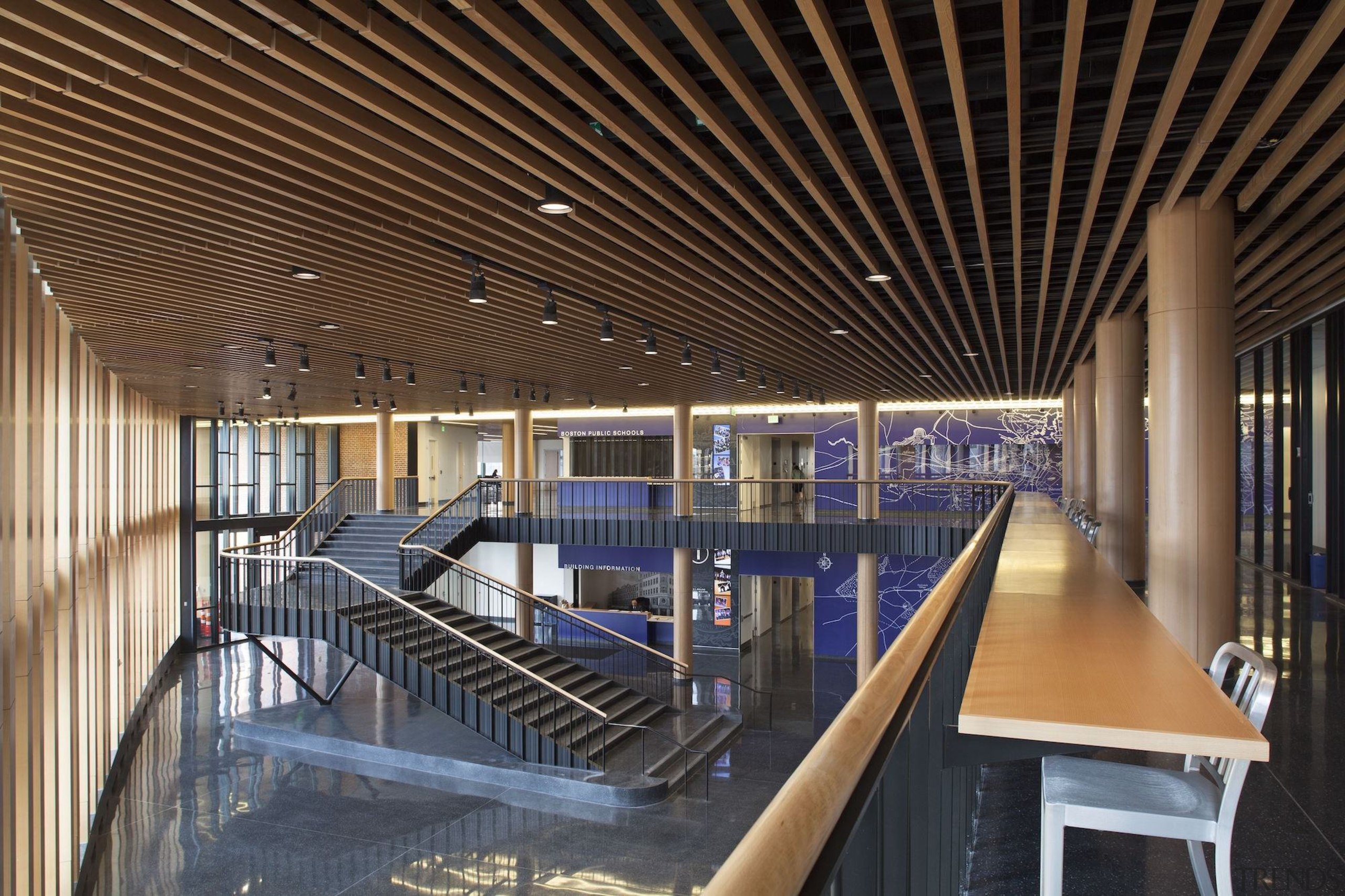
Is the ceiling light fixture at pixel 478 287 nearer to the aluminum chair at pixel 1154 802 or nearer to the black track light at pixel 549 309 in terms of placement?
the black track light at pixel 549 309

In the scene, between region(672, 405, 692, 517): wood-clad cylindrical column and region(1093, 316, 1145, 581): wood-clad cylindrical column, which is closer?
region(1093, 316, 1145, 581): wood-clad cylindrical column

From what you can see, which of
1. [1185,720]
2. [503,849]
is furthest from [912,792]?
[503,849]

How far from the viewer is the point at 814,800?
82 cm

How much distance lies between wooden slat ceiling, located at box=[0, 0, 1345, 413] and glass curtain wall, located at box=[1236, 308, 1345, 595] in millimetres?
2278

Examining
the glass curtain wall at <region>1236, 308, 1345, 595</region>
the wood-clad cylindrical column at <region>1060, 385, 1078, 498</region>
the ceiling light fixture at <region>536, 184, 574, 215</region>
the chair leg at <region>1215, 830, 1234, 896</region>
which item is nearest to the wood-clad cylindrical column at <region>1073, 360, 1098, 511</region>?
the glass curtain wall at <region>1236, 308, 1345, 595</region>

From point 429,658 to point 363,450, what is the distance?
18.9 metres

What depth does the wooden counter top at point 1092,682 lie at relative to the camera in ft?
5.99

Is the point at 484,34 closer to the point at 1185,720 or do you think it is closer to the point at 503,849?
the point at 1185,720

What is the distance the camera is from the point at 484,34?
3736mm

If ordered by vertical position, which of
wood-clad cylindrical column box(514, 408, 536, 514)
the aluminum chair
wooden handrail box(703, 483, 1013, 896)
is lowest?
the aluminum chair

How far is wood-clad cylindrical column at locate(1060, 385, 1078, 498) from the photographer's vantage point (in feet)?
61.3

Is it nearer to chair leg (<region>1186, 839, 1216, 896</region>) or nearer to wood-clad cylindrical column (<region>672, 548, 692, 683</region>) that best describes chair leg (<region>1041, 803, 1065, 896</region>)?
chair leg (<region>1186, 839, 1216, 896</region>)

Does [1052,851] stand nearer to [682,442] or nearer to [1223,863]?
[1223,863]

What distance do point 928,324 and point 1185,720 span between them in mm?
9659
